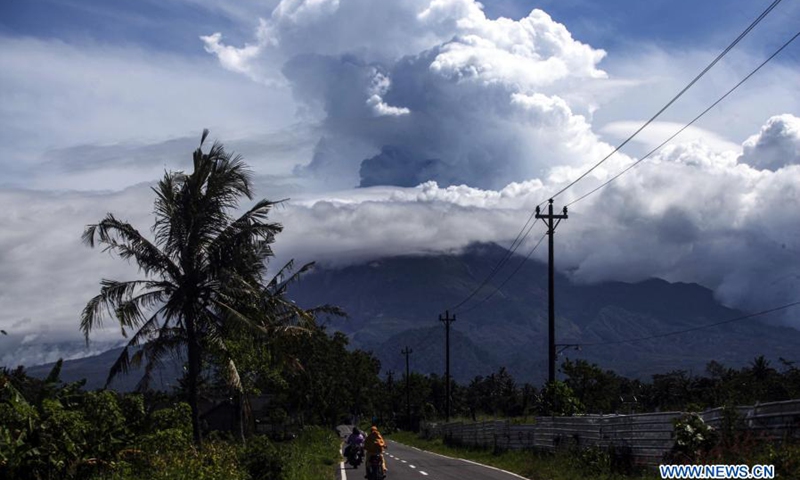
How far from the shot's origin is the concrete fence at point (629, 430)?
16359 millimetres

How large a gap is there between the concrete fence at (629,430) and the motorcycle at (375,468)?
6.19 m

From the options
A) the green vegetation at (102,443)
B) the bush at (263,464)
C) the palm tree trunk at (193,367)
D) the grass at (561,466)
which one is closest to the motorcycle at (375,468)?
the green vegetation at (102,443)

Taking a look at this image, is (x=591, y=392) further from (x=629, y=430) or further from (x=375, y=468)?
(x=375, y=468)

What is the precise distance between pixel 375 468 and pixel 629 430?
6526 mm

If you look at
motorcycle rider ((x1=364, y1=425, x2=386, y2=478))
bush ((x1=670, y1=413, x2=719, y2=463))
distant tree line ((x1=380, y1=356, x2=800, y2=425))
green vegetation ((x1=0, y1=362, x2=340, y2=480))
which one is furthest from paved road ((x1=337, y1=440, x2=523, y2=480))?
distant tree line ((x1=380, y1=356, x2=800, y2=425))

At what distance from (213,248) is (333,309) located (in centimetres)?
1161

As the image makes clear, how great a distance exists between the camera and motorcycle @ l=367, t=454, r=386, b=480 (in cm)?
2275

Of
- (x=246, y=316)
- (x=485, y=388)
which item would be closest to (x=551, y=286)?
(x=246, y=316)

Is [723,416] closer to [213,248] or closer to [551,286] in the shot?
[213,248]

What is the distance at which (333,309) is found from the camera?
34094 millimetres

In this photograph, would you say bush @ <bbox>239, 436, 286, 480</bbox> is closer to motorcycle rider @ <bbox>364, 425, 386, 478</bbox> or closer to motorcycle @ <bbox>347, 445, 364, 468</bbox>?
motorcycle rider @ <bbox>364, 425, 386, 478</bbox>

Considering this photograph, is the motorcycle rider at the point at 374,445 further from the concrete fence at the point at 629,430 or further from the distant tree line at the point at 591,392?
the distant tree line at the point at 591,392

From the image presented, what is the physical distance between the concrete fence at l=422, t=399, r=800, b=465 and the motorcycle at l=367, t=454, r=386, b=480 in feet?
20.3

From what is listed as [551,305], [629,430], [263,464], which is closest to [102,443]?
[263,464]
